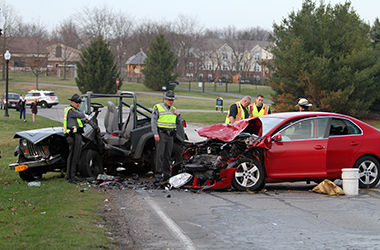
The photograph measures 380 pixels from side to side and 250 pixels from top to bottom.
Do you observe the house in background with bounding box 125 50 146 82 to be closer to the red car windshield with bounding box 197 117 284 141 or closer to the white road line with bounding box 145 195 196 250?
the red car windshield with bounding box 197 117 284 141

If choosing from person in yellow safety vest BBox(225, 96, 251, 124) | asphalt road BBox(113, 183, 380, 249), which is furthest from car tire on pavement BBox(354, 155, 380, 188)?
person in yellow safety vest BBox(225, 96, 251, 124)

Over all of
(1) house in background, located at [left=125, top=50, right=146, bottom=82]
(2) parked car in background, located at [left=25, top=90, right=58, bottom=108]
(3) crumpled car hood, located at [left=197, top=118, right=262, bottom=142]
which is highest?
(1) house in background, located at [left=125, top=50, right=146, bottom=82]

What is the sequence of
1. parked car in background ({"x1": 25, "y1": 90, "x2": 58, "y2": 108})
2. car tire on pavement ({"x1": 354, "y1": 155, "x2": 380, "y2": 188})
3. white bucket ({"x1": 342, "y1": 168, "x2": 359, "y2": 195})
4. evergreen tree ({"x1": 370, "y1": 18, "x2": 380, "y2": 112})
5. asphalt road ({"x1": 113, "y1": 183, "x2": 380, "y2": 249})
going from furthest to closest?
parked car in background ({"x1": 25, "y1": 90, "x2": 58, "y2": 108}) < evergreen tree ({"x1": 370, "y1": 18, "x2": 380, "y2": 112}) < car tire on pavement ({"x1": 354, "y1": 155, "x2": 380, "y2": 188}) < white bucket ({"x1": 342, "y1": 168, "x2": 359, "y2": 195}) < asphalt road ({"x1": 113, "y1": 183, "x2": 380, "y2": 249})

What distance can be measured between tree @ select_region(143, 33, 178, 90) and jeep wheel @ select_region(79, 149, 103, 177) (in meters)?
67.0

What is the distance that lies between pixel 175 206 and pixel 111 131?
4.19 meters

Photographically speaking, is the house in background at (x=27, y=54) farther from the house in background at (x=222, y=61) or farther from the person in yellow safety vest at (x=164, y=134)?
the person in yellow safety vest at (x=164, y=134)

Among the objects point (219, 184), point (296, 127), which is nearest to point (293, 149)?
point (296, 127)

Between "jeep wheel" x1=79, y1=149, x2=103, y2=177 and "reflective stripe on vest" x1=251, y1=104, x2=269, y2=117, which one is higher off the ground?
"reflective stripe on vest" x1=251, y1=104, x2=269, y2=117

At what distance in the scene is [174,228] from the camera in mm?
7410

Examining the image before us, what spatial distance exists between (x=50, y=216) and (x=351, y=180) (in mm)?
5575

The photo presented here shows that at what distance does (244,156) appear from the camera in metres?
10.5

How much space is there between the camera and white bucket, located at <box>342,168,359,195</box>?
33.5 feet

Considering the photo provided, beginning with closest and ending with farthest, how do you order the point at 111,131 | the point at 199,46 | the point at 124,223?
1. the point at 124,223
2. the point at 111,131
3. the point at 199,46

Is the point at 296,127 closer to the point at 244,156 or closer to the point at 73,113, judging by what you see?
the point at 244,156
